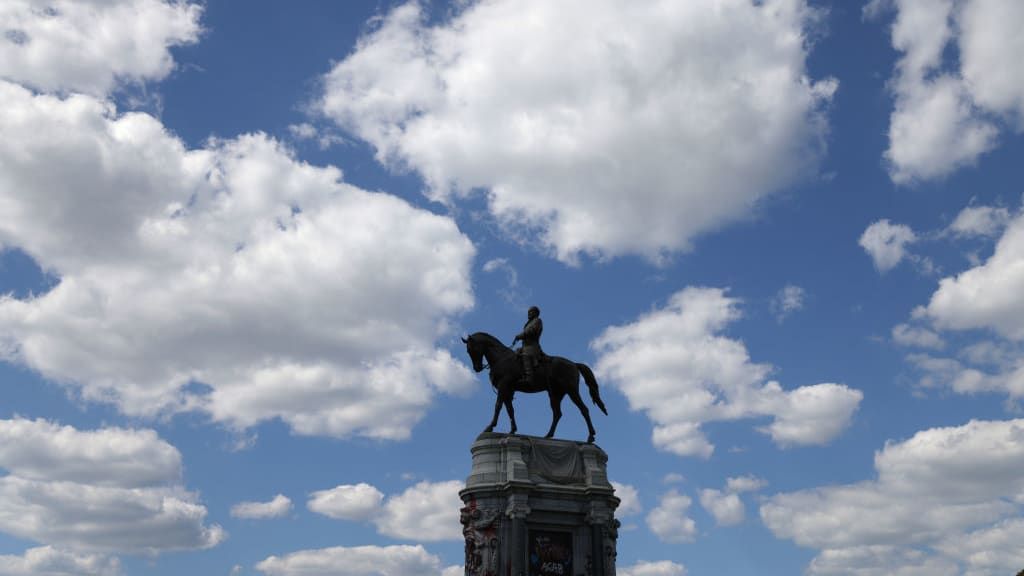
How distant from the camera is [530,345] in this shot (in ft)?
161

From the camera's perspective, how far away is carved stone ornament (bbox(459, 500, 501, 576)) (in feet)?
146

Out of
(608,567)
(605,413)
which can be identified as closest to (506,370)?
(605,413)

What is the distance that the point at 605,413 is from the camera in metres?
50.5

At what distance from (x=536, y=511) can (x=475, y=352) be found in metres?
7.70

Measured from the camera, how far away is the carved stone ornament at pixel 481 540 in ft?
146

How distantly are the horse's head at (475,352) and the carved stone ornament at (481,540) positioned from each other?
20.5ft

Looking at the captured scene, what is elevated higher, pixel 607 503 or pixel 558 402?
pixel 558 402

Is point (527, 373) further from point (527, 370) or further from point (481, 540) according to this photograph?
point (481, 540)

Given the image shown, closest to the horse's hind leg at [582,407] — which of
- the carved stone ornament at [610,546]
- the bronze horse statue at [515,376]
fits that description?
the bronze horse statue at [515,376]

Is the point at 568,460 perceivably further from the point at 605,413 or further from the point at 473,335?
the point at 473,335

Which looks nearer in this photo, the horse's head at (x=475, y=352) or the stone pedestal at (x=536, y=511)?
the stone pedestal at (x=536, y=511)

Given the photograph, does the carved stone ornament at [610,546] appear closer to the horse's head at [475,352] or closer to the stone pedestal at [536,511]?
the stone pedestal at [536,511]

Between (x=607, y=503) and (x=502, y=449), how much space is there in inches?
203

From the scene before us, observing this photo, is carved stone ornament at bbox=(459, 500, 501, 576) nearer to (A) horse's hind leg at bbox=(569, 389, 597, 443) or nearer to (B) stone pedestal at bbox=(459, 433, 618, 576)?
(B) stone pedestal at bbox=(459, 433, 618, 576)
